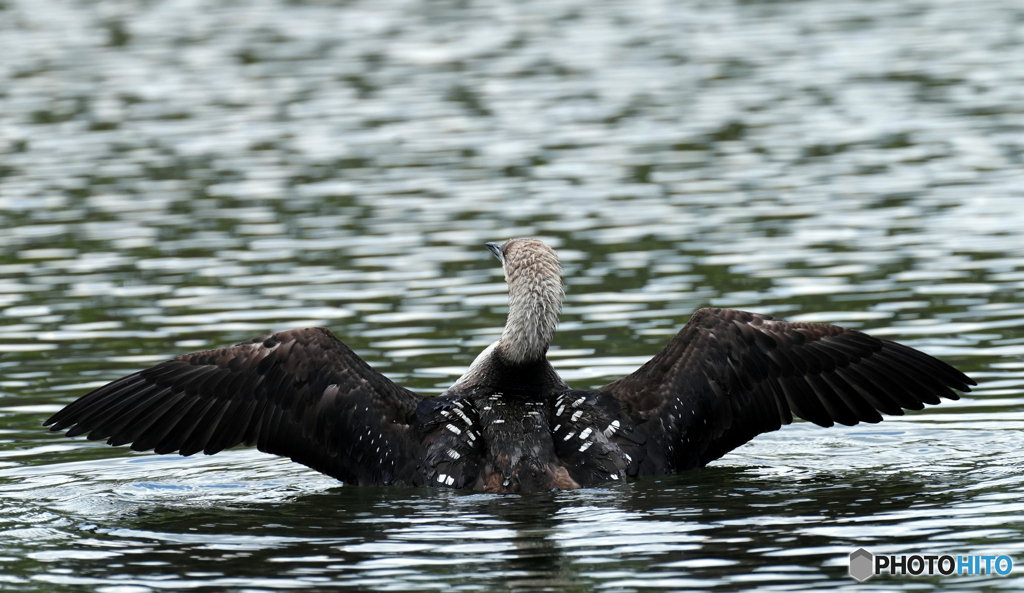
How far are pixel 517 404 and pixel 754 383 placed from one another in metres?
1.48

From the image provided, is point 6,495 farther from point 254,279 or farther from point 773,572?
point 254,279

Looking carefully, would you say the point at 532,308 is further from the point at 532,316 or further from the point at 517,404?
the point at 517,404

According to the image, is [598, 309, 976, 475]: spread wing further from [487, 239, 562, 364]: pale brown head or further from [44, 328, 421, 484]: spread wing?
[44, 328, 421, 484]: spread wing

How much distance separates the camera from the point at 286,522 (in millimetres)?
9258

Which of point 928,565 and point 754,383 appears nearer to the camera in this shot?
point 928,565

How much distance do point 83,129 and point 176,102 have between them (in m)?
2.31

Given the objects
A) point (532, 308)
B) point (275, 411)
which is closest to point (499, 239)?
point (532, 308)

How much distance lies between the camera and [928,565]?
7.88 meters

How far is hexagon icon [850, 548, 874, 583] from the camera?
25.4ft

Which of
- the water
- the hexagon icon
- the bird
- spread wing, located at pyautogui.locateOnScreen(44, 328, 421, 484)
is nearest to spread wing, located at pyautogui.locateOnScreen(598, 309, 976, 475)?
the bird

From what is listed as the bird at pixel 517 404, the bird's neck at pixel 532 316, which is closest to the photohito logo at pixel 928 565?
the bird at pixel 517 404

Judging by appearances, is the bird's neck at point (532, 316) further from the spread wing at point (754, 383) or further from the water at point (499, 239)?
the water at point (499, 239)

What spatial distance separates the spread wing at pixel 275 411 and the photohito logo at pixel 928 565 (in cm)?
303

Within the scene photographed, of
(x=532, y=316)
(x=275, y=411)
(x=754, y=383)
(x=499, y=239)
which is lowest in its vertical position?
(x=499, y=239)
